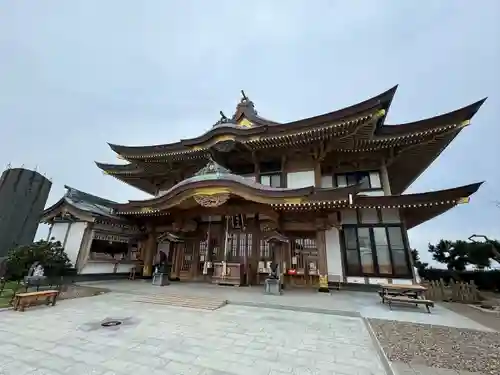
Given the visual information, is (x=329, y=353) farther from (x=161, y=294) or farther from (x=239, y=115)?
(x=239, y=115)

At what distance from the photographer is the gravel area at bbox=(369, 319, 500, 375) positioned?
10.9 ft

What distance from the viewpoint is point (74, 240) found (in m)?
11.0

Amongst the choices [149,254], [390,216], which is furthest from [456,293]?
[149,254]

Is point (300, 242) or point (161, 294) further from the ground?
point (300, 242)

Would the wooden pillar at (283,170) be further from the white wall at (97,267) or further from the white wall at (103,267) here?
the white wall at (97,267)

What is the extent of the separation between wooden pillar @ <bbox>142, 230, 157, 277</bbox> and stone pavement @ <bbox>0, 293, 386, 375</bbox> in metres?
6.62

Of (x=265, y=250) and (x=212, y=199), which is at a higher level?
(x=212, y=199)

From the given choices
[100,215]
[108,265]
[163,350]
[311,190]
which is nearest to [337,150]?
[311,190]

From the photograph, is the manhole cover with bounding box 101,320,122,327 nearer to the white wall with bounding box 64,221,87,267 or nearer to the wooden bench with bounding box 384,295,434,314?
the wooden bench with bounding box 384,295,434,314

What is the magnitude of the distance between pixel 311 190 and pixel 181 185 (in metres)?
5.51

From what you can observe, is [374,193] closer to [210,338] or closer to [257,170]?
[257,170]

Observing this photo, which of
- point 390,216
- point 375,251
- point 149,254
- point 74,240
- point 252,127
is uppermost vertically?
point 252,127

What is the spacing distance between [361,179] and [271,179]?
14.7 ft

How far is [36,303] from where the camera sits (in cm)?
629
